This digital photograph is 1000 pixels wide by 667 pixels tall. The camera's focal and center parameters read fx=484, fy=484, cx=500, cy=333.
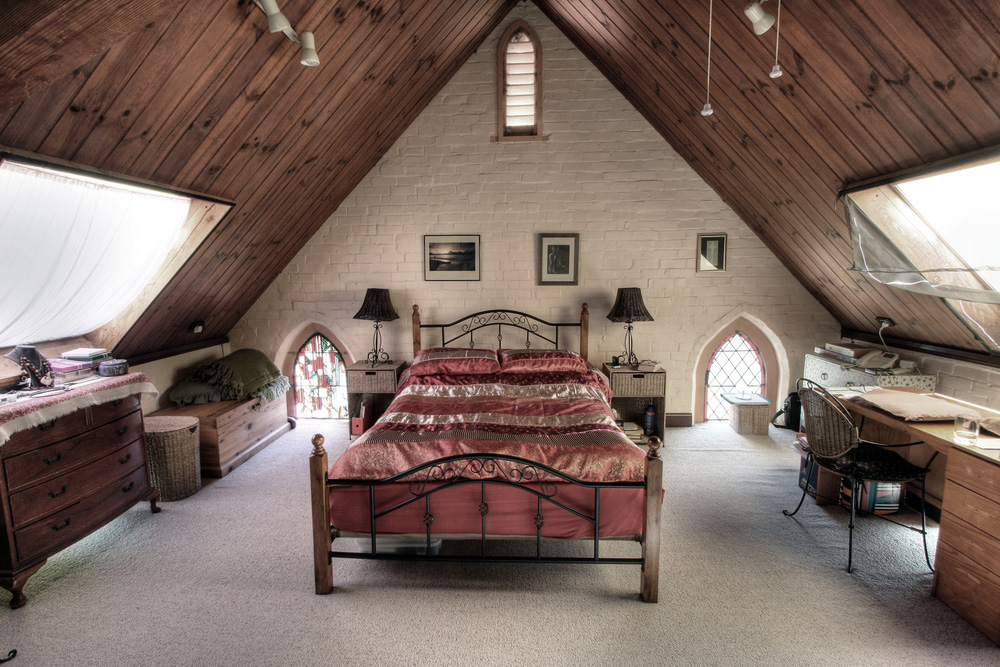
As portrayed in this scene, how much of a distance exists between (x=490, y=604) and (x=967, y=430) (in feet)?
8.56

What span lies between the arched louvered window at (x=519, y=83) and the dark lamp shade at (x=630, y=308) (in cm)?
183

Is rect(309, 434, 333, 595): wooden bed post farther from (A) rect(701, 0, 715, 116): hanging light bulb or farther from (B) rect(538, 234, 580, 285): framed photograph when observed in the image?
(B) rect(538, 234, 580, 285): framed photograph

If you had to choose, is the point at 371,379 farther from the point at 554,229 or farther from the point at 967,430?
the point at 967,430

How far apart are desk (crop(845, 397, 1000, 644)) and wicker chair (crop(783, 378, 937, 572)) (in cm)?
25

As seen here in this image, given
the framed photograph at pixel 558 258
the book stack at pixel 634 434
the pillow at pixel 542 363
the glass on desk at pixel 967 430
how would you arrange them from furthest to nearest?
1. the framed photograph at pixel 558 258
2. the book stack at pixel 634 434
3. the pillow at pixel 542 363
4. the glass on desk at pixel 967 430

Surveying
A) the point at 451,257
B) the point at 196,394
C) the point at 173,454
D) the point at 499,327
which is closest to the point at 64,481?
the point at 173,454

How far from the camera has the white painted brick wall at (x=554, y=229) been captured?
4844 millimetres

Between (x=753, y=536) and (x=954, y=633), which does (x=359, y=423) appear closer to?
(x=753, y=536)

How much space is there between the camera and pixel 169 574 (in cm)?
275

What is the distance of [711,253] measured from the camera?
16.3 feet

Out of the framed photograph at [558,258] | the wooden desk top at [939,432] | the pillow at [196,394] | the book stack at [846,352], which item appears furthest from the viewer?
the framed photograph at [558,258]

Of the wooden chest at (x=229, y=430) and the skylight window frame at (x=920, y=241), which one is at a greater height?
the skylight window frame at (x=920, y=241)

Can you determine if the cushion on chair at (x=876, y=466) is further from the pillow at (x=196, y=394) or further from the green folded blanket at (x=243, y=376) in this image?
the pillow at (x=196, y=394)

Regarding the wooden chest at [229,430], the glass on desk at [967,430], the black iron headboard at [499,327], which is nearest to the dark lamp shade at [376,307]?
the black iron headboard at [499,327]
